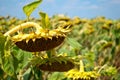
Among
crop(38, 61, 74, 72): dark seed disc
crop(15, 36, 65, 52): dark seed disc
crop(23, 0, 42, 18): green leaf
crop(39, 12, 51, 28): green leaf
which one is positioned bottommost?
crop(38, 61, 74, 72): dark seed disc

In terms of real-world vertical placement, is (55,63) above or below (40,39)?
below

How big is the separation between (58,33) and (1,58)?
23 cm

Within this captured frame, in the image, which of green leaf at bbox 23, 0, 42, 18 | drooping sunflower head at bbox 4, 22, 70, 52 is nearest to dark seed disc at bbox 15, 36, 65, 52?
drooping sunflower head at bbox 4, 22, 70, 52

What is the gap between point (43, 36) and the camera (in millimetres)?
1345

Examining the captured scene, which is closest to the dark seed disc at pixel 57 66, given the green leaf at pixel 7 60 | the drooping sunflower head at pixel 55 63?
the drooping sunflower head at pixel 55 63

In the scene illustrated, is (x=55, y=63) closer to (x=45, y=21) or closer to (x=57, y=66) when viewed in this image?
(x=57, y=66)

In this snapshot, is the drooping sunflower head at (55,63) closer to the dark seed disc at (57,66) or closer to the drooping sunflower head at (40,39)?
the dark seed disc at (57,66)

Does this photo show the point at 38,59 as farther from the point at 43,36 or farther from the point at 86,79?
the point at 86,79

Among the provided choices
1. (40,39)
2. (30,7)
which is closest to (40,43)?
(40,39)

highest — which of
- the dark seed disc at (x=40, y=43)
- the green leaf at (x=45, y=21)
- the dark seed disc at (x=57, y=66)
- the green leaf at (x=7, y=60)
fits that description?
the green leaf at (x=45, y=21)

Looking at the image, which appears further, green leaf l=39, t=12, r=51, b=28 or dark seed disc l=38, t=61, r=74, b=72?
dark seed disc l=38, t=61, r=74, b=72

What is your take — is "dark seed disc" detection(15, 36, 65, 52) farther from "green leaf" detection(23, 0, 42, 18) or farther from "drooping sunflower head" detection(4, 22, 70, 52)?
"green leaf" detection(23, 0, 42, 18)

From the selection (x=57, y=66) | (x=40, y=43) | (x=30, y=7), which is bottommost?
(x=57, y=66)

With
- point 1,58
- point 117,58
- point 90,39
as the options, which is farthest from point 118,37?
point 1,58
